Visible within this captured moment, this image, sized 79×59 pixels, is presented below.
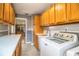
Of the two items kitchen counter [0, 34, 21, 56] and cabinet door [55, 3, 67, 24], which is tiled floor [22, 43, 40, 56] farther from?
kitchen counter [0, 34, 21, 56]

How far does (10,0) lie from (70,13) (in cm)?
167

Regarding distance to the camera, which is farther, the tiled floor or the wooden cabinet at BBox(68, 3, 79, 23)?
the tiled floor

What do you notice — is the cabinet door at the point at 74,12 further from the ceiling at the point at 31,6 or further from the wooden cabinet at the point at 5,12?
the ceiling at the point at 31,6

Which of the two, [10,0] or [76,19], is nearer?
[10,0]

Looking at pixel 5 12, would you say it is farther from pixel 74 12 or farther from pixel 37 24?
pixel 37 24

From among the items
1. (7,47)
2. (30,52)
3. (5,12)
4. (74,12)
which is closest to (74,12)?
(74,12)

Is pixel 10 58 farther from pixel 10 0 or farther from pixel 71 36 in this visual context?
pixel 71 36

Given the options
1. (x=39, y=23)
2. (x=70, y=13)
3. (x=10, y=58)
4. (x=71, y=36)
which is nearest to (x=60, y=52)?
(x=71, y=36)

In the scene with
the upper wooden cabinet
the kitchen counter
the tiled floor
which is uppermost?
the upper wooden cabinet

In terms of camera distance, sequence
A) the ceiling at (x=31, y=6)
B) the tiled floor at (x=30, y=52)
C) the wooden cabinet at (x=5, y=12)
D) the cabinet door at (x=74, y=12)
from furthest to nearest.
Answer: the tiled floor at (x=30, y=52) < the ceiling at (x=31, y=6) < the wooden cabinet at (x=5, y=12) < the cabinet door at (x=74, y=12)

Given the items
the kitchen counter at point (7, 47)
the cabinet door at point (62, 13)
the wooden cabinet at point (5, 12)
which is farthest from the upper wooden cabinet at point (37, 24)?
the kitchen counter at point (7, 47)

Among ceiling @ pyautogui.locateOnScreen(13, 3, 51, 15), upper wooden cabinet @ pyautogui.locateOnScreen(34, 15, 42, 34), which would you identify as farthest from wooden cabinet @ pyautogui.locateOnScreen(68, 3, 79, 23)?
upper wooden cabinet @ pyautogui.locateOnScreen(34, 15, 42, 34)

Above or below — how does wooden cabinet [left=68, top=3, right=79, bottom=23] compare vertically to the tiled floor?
above

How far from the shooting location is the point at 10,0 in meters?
1.01
